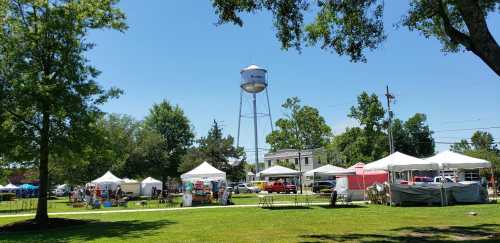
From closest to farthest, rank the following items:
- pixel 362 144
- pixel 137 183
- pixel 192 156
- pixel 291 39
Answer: pixel 291 39, pixel 137 183, pixel 192 156, pixel 362 144

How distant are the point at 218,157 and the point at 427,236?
44741mm

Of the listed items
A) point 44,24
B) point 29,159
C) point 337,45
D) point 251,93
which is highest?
point 251,93

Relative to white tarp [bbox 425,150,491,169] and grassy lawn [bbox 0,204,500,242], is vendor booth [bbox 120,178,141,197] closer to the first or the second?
grassy lawn [bbox 0,204,500,242]

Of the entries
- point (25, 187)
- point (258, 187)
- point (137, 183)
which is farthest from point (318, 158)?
point (25, 187)

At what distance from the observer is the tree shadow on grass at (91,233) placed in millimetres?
15008

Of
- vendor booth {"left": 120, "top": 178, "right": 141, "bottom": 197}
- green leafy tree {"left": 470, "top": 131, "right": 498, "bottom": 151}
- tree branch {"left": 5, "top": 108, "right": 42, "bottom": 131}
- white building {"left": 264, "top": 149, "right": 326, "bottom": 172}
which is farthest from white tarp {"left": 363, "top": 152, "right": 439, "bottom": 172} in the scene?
green leafy tree {"left": 470, "top": 131, "right": 498, "bottom": 151}

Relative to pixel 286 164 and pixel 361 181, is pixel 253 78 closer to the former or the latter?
pixel 286 164

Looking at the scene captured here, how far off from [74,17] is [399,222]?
15.3 metres

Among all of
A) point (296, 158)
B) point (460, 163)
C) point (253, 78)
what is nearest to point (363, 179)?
point (460, 163)

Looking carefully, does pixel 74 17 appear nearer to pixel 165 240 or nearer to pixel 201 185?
pixel 165 240

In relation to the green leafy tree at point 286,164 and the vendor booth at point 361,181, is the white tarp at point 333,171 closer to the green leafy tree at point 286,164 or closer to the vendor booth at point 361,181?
the vendor booth at point 361,181

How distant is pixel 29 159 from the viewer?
20078mm

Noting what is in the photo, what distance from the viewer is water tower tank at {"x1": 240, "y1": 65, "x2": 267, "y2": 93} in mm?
63406

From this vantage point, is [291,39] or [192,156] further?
[192,156]
